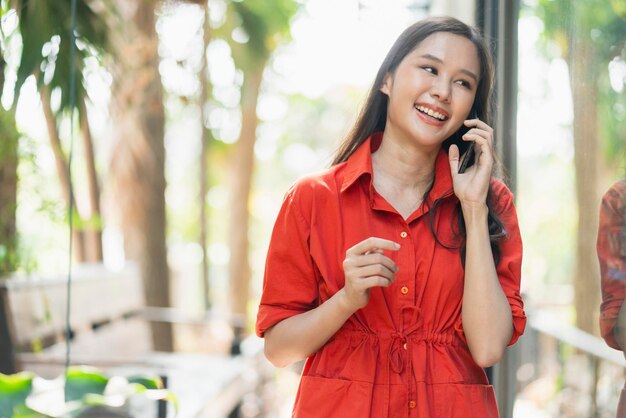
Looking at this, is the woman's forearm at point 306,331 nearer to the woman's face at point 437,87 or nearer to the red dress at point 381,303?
the red dress at point 381,303

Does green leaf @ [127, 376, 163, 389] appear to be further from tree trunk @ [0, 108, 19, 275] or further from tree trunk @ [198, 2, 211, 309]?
tree trunk @ [198, 2, 211, 309]

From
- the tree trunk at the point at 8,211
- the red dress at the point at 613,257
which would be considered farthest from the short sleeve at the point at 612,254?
the tree trunk at the point at 8,211

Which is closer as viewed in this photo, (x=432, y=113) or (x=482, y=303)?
(x=482, y=303)

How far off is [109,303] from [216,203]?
981 inches

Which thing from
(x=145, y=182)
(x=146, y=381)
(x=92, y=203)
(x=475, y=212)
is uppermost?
(x=145, y=182)

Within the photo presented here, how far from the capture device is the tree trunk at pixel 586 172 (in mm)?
2055

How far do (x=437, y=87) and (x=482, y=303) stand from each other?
440 mm

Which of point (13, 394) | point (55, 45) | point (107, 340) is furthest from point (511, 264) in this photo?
point (107, 340)

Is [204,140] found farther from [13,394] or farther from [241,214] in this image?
[13,394]

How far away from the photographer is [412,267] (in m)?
1.67

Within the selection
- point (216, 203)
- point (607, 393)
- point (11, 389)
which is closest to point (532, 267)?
point (607, 393)

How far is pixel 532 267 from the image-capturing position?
379cm

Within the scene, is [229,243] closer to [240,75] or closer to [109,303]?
[240,75]

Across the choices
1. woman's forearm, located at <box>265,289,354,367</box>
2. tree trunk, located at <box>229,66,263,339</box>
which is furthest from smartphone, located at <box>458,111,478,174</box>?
tree trunk, located at <box>229,66,263,339</box>
